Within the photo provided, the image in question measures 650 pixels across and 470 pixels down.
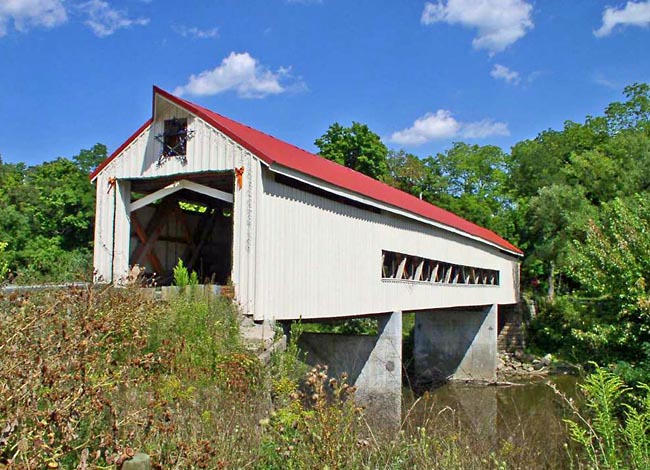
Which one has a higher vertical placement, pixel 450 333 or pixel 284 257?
pixel 284 257

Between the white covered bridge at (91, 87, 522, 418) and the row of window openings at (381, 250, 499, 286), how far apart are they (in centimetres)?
18

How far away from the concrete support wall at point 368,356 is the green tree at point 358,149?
73.2ft

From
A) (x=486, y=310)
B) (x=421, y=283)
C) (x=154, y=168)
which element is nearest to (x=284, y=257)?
(x=154, y=168)

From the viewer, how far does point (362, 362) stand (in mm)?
14250

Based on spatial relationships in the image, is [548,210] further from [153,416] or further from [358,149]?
[153,416]

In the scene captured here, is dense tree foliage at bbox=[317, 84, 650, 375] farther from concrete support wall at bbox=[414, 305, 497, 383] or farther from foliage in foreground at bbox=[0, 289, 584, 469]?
foliage in foreground at bbox=[0, 289, 584, 469]

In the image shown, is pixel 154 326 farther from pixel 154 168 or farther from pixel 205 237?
pixel 205 237

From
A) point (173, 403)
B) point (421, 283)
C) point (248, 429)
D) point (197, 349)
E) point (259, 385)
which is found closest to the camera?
point (248, 429)

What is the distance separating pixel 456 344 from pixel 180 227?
14882 mm

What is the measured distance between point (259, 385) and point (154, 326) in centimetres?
132

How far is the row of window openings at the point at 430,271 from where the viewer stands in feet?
49.0

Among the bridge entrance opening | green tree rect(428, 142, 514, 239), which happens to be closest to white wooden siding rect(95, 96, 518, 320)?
the bridge entrance opening

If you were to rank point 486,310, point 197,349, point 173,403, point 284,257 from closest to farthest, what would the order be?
1. point 173,403
2. point 197,349
3. point 284,257
4. point 486,310

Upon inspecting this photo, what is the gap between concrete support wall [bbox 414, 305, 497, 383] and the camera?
24031 mm
